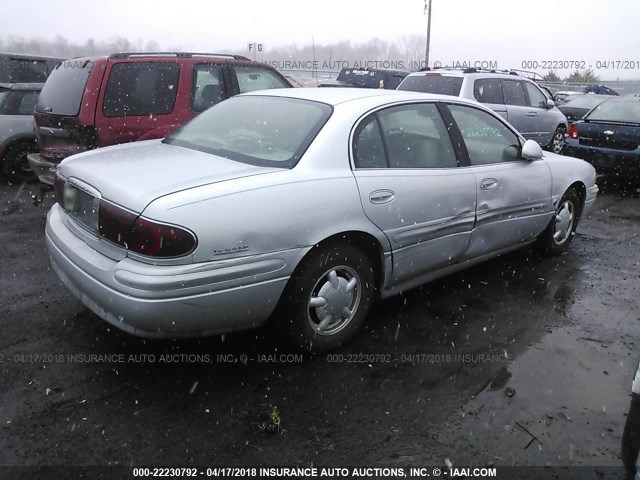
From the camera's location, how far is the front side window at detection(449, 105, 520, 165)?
4059 mm

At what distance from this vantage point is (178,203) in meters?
2.61

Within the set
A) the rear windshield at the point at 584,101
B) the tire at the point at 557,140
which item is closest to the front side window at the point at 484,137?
the tire at the point at 557,140

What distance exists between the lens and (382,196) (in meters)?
3.29

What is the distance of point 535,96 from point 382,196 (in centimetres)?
848

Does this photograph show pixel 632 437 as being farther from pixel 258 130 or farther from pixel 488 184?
pixel 258 130

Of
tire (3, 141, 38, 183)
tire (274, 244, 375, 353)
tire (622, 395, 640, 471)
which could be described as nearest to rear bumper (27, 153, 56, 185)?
tire (3, 141, 38, 183)

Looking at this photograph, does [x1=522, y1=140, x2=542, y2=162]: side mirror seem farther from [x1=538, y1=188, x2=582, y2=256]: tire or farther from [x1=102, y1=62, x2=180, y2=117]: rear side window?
[x1=102, y1=62, x2=180, y2=117]: rear side window

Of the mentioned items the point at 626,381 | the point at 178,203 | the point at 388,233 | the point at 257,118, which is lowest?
the point at 626,381

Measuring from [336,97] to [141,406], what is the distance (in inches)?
87.2

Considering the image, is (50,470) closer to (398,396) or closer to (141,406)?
(141,406)

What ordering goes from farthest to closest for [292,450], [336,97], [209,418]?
[336,97], [209,418], [292,450]

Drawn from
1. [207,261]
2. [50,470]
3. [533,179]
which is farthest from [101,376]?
[533,179]

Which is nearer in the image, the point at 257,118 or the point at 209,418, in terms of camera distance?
the point at 209,418

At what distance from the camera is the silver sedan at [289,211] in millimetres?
2637
